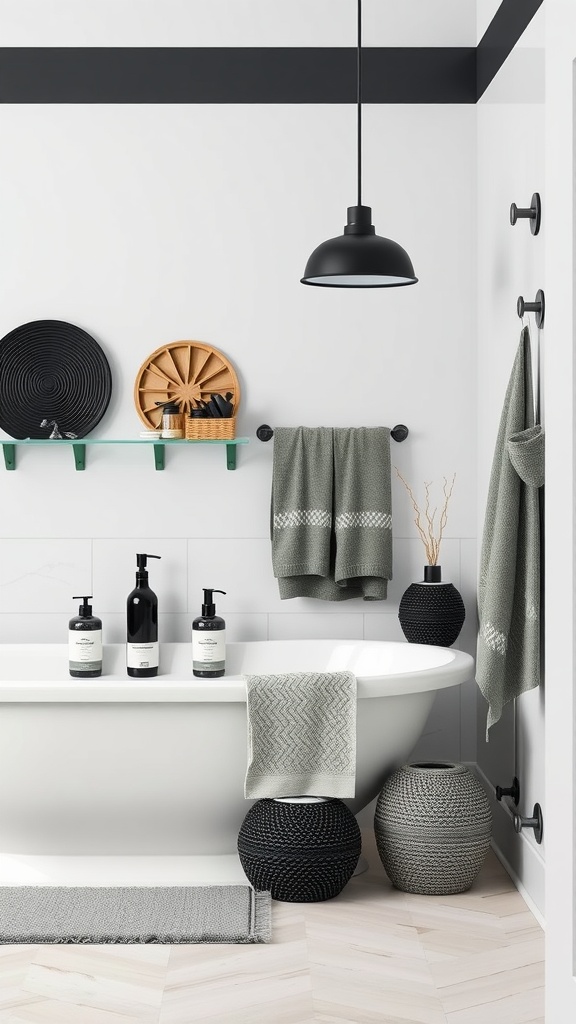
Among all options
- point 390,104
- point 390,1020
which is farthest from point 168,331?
point 390,1020

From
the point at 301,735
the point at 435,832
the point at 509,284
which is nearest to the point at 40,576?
the point at 301,735

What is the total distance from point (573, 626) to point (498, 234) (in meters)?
2.16

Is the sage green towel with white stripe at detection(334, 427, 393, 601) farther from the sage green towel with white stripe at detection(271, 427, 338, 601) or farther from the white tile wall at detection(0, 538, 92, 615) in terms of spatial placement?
the white tile wall at detection(0, 538, 92, 615)

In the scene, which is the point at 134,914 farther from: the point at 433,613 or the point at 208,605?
the point at 433,613

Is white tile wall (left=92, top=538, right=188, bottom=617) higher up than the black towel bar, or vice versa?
the black towel bar

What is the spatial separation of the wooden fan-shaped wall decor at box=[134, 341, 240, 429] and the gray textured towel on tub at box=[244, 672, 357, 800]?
1.16 metres

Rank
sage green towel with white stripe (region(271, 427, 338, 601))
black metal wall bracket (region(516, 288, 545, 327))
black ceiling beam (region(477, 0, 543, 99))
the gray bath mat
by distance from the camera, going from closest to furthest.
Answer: the gray bath mat
black metal wall bracket (region(516, 288, 545, 327))
black ceiling beam (region(477, 0, 543, 99))
sage green towel with white stripe (region(271, 427, 338, 601))

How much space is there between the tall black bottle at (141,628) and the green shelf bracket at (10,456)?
60cm

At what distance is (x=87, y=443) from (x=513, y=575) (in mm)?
1560

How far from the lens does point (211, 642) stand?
10.8 ft

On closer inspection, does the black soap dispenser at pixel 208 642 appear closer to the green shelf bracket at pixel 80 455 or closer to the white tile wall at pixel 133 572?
the white tile wall at pixel 133 572

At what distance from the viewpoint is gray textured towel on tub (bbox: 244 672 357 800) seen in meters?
2.77

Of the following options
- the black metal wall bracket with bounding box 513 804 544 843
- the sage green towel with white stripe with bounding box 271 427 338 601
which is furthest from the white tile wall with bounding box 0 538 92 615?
the black metal wall bracket with bounding box 513 804 544 843

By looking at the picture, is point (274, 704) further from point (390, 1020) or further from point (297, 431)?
point (297, 431)
